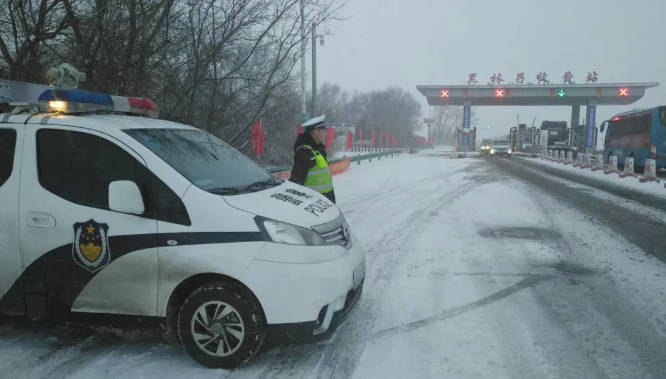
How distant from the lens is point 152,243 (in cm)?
348

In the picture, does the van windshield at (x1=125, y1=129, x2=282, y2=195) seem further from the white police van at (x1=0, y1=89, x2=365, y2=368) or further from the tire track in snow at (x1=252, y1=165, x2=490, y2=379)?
the tire track in snow at (x1=252, y1=165, x2=490, y2=379)

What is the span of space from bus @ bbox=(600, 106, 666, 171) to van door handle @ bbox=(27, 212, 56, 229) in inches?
913

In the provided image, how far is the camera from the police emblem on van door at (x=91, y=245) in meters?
3.54

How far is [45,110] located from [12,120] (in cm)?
24

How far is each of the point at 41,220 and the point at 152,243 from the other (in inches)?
34.4

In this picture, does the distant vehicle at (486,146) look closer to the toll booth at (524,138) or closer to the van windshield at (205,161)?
the toll booth at (524,138)

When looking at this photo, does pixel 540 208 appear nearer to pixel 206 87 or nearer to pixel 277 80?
pixel 277 80

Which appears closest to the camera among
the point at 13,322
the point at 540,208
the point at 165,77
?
the point at 13,322

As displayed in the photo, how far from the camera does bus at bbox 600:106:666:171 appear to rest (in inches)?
838

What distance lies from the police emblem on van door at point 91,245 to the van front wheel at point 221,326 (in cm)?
67

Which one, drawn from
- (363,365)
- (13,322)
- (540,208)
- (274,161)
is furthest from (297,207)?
(274,161)

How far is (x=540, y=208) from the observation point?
1132 cm

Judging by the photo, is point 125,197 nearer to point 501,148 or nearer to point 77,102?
point 77,102

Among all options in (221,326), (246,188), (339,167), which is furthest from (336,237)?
(339,167)
